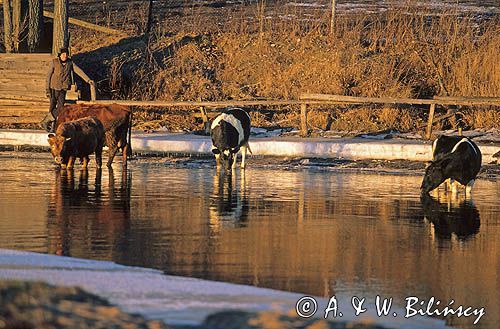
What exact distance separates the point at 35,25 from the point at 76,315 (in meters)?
32.8

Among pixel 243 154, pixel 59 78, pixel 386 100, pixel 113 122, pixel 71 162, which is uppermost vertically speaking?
pixel 59 78

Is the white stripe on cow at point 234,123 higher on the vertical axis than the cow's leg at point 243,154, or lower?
higher

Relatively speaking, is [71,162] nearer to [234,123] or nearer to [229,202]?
[234,123]

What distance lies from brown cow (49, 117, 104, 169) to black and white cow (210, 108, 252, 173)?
2482 millimetres

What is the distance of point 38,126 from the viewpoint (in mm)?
37250

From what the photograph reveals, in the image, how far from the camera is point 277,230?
15.1m

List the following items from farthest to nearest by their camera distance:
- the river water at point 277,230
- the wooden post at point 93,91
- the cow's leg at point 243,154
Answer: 1. the wooden post at point 93,91
2. the cow's leg at point 243,154
3. the river water at point 277,230

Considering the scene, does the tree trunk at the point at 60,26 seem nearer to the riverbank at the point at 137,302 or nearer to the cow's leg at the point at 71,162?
the cow's leg at the point at 71,162

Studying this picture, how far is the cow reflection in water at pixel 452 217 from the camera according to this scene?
15.2 meters

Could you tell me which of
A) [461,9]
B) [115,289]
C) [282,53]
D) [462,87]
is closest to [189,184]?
[115,289]

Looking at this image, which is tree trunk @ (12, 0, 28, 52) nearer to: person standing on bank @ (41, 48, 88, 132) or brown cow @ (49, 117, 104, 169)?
person standing on bank @ (41, 48, 88, 132)

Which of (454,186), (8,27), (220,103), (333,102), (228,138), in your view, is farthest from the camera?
(8,27)

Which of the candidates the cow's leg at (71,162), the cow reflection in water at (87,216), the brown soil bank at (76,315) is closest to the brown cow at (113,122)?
the cow's leg at (71,162)

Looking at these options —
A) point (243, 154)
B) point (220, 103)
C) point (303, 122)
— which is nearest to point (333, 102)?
point (303, 122)
